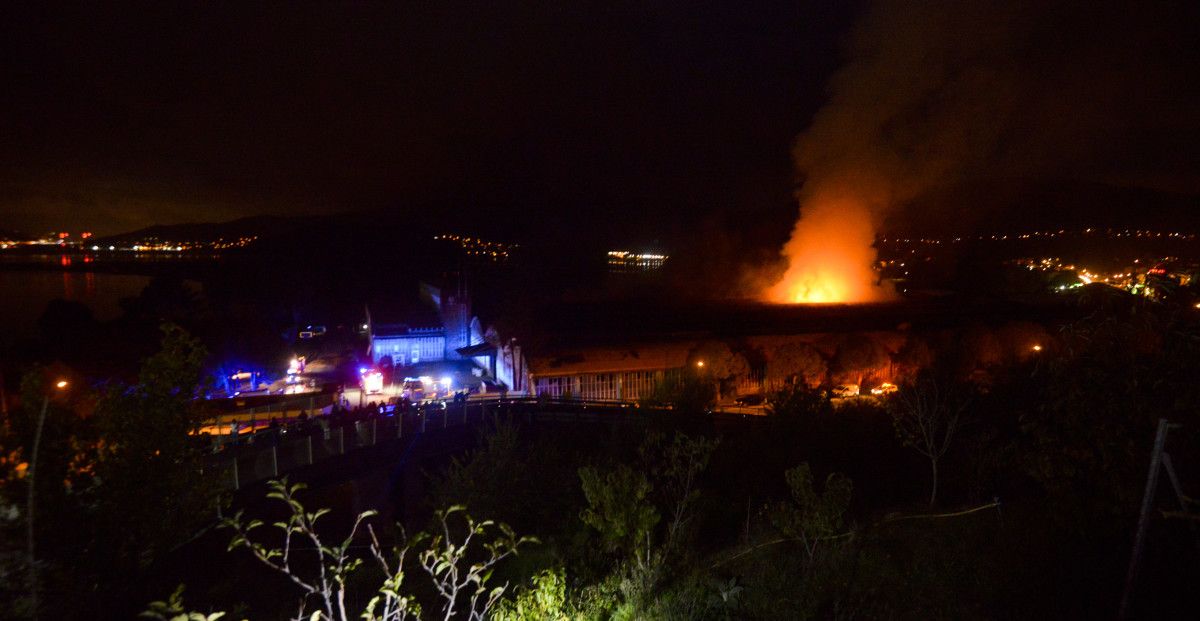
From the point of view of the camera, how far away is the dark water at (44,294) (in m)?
60.0

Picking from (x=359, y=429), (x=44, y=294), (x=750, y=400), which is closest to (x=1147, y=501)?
(x=359, y=429)

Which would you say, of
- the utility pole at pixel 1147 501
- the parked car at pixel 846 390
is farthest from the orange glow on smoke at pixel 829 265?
the utility pole at pixel 1147 501

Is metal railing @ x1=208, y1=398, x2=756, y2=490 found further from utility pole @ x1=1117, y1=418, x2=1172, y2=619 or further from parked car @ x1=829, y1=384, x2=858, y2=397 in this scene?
utility pole @ x1=1117, y1=418, x2=1172, y2=619

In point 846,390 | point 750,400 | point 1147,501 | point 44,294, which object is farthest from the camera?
point 44,294

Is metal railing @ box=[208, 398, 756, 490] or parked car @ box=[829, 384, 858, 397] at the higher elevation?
metal railing @ box=[208, 398, 756, 490]

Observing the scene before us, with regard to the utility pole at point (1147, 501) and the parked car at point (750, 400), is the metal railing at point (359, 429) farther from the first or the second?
the utility pole at point (1147, 501)

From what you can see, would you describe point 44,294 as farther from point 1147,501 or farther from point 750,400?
point 1147,501

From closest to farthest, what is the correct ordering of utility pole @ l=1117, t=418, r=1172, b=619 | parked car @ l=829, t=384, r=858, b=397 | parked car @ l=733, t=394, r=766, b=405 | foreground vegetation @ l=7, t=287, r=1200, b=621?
utility pole @ l=1117, t=418, r=1172, b=619 < foreground vegetation @ l=7, t=287, r=1200, b=621 < parked car @ l=733, t=394, r=766, b=405 < parked car @ l=829, t=384, r=858, b=397

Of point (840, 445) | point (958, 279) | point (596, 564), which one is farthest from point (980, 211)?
point (596, 564)

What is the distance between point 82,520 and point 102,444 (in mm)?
1013

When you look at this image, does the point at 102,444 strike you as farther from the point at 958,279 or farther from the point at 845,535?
the point at 958,279

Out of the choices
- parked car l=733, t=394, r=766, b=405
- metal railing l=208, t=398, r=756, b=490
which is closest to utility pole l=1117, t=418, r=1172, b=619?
metal railing l=208, t=398, r=756, b=490

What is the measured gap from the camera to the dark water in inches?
2364

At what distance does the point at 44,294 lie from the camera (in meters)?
92.1
